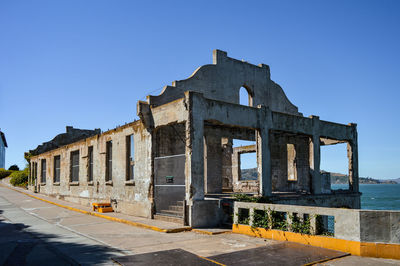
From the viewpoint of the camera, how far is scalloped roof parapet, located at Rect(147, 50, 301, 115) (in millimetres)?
16125

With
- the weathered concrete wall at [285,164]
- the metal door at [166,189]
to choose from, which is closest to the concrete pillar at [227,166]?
the weathered concrete wall at [285,164]

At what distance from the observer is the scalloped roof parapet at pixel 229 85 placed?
52.9 feet

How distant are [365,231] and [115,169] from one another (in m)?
12.9

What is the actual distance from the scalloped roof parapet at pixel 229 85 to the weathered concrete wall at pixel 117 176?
2.38 metres

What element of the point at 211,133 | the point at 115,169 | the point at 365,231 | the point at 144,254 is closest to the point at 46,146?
the point at 115,169

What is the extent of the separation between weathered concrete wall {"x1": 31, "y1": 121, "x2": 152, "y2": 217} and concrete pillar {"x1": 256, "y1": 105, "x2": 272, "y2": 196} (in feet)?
15.9

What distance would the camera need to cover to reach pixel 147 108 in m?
14.6

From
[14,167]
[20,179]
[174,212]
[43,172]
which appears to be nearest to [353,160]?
[174,212]

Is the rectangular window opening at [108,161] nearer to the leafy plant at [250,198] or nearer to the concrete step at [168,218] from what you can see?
the concrete step at [168,218]

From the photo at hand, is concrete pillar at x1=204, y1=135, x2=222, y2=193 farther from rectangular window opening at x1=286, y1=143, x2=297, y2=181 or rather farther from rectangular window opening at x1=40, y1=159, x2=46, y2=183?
rectangular window opening at x1=40, y1=159, x2=46, y2=183

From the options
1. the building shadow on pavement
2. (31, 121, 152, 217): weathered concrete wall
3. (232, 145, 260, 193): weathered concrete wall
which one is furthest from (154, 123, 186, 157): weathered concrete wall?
(232, 145, 260, 193): weathered concrete wall

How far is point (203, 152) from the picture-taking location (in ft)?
40.5

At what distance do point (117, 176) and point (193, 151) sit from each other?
21.7 ft

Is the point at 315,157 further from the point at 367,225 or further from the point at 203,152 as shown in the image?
the point at 367,225
